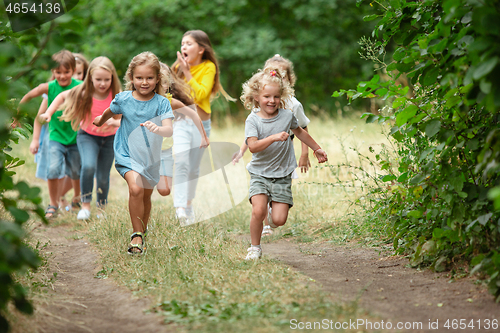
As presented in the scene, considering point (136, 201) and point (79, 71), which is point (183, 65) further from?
point (79, 71)

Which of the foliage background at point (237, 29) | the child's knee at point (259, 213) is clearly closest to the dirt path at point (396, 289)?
the child's knee at point (259, 213)

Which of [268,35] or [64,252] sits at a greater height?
[268,35]

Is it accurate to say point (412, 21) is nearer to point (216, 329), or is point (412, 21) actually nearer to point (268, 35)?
point (216, 329)

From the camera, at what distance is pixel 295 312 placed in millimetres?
2660

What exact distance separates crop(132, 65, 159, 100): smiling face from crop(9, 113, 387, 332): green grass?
127 cm

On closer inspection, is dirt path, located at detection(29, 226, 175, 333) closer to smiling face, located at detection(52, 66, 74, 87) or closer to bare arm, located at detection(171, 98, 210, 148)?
bare arm, located at detection(171, 98, 210, 148)

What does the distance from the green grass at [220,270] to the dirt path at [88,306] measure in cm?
9

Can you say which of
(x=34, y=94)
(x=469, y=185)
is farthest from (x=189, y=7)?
(x=469, y=185)

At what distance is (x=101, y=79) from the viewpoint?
575 centimetres

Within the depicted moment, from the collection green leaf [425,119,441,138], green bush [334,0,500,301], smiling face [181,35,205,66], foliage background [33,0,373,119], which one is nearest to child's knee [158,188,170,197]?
smiling face [181,35,205,66]

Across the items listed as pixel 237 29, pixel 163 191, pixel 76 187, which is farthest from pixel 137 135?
pixel 237 29

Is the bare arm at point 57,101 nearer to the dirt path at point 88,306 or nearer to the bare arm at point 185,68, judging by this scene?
the bare arm at point 185,68

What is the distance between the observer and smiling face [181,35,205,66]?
584 cm

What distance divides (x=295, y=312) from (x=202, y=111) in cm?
357
